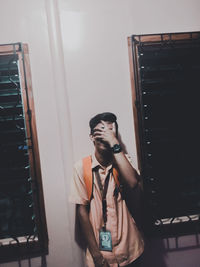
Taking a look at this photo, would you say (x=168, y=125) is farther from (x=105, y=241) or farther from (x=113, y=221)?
(x=105, y=241)

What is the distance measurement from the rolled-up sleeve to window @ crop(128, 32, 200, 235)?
646mm

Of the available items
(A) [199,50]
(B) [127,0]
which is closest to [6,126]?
(B) [127,0]

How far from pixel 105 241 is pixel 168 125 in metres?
1.31

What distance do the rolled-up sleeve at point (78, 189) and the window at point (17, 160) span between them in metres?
0.39

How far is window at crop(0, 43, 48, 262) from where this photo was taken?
190cm

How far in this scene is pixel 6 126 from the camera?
1.94 metres

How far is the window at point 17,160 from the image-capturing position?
190cm

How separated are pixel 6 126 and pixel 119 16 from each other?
160cm

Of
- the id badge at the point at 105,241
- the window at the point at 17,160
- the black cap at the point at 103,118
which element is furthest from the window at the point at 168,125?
the window at the point at 17,160

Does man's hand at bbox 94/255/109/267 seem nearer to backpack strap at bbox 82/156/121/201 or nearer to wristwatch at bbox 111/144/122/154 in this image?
backpack strap at bbox 82/156/121/201

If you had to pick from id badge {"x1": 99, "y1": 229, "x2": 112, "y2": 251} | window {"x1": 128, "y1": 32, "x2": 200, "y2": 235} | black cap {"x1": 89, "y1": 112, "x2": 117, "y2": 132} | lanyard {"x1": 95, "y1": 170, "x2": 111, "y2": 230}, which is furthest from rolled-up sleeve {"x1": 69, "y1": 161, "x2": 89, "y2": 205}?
window {"x1": 128, "y1": 32, "x2": 200, "y2": 235}

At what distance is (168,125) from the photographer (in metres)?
2.09

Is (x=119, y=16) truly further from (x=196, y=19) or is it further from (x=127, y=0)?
(x=196, y=19)

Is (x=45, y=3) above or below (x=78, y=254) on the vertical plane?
above
